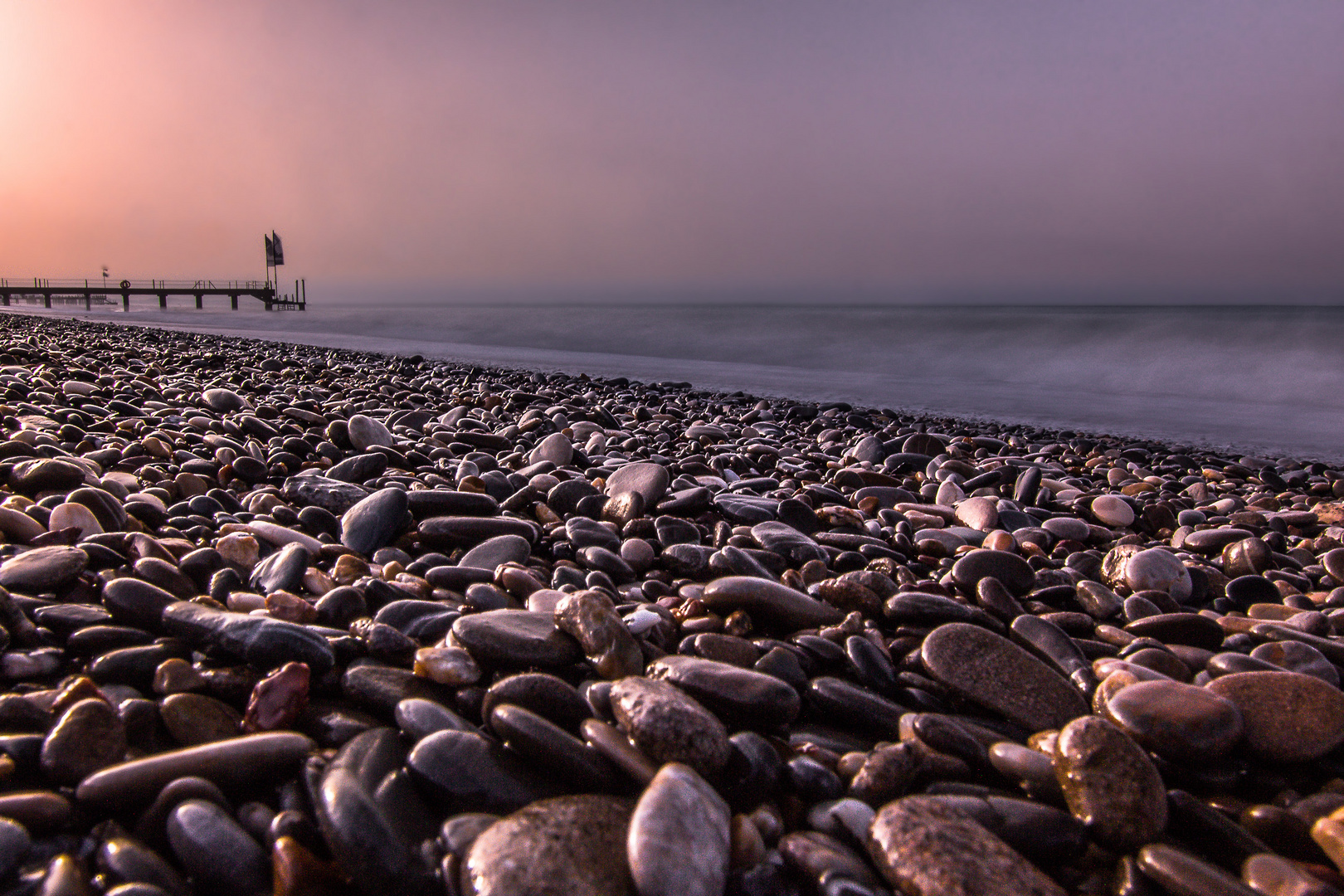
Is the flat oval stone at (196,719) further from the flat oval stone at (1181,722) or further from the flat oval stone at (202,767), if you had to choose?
the flat oval stone at (1181,722)

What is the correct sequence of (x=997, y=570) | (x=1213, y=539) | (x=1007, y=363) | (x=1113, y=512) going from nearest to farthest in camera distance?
(x=997, y=570)
(x=1213, y=539)
(x=1113, y=512)
(x=1007, y=363)

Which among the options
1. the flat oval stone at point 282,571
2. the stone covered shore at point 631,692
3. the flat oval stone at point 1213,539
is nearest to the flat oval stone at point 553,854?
the stone covered shore at point 631,692

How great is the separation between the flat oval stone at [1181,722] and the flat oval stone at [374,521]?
190 centimetres

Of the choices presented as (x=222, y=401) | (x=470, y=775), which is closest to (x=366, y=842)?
(x=470, y=775)

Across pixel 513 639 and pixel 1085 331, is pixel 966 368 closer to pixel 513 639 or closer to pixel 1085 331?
pixel 1085 331

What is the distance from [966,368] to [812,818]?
15124 mm

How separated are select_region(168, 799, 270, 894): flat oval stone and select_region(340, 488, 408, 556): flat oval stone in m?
1.23

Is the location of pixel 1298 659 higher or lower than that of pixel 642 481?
lower

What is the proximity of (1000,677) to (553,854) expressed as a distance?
1.01 m

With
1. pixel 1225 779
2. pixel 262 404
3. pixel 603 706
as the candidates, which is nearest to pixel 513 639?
pixel 603 706

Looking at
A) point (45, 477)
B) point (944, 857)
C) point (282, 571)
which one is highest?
point (45, 477)

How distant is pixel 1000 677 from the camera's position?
5.10 feet

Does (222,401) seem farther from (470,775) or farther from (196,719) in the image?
(470,775)

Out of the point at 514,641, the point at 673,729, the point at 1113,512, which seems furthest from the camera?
the point at 1113,512
